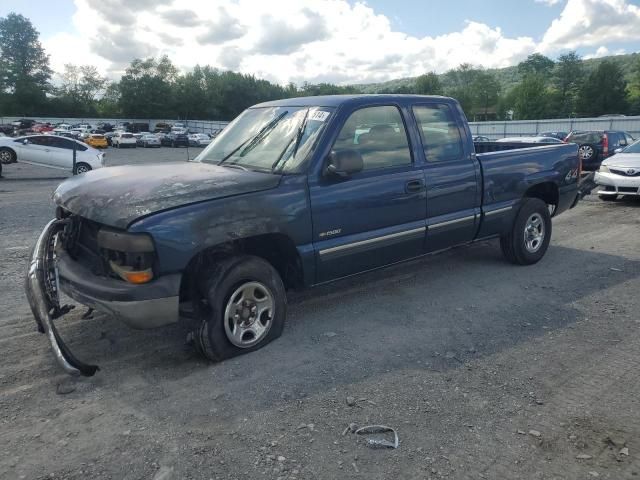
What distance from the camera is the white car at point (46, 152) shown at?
1931 centimetres

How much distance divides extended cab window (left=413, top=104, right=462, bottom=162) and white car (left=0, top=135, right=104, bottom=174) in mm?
17046

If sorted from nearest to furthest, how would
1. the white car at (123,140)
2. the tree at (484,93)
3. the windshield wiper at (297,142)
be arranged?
the windshield wiper at (297,142)
the white car at (123,140)
the tree at (484,93)

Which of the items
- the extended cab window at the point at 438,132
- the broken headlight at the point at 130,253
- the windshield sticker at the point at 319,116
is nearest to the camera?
the broken headlight at the point at 130,253

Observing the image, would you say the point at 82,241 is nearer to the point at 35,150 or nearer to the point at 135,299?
the point at 135,299

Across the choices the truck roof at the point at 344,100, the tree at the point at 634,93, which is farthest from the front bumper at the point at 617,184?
the tree at the point at 634,93

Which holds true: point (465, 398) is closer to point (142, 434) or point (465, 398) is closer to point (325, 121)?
point (142, 434)

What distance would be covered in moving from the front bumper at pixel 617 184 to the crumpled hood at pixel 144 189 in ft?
30.7

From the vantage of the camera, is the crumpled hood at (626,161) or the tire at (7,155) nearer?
the crumpled hood at (626,161)

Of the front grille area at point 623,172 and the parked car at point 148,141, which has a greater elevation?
the parked car at point 148,141

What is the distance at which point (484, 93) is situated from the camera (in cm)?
12344

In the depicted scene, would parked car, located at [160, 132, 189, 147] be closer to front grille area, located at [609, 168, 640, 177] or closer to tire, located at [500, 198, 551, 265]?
front grille area, located at [609, 168, 640, 177]

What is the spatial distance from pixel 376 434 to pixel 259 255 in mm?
1838

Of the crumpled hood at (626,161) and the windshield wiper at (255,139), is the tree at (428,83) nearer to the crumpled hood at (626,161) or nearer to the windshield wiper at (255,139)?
the crumpled hood at (626,161)

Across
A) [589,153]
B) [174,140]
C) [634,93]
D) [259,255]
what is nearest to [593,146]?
[589,153]
